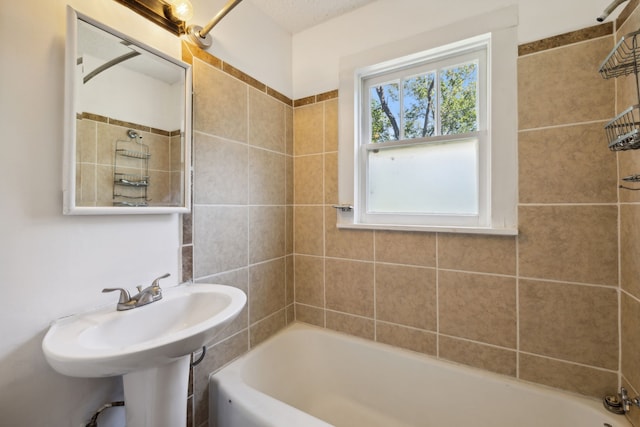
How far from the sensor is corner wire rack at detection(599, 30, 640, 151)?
735 mm

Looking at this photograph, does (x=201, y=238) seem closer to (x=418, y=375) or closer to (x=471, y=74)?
(x=418, y=375)

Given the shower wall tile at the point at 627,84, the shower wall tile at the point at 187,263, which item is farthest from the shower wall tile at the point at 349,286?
the shower wall tile at the point at 627,84

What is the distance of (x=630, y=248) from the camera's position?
0.98m

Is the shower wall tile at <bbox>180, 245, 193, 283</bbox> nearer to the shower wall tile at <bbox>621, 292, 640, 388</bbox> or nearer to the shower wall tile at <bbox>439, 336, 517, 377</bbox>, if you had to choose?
the shower wall tile at <bbox>439, 336, 517, 377</bbox>

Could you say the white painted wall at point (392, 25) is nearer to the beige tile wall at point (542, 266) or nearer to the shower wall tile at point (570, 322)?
the beige tile wall at point (542, 266)

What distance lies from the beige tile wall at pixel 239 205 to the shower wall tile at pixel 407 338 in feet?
2.10

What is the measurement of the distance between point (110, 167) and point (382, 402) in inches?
69.3

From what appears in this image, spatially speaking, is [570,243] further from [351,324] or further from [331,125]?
[331,125]

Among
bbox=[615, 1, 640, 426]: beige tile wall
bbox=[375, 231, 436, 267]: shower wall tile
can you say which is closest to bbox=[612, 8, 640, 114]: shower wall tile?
bbox=[615, 1, 640, 426]: beige tile wall

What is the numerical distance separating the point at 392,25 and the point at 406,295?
154cm

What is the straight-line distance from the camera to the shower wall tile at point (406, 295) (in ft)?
4.70

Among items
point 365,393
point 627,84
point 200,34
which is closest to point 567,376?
point 365,393

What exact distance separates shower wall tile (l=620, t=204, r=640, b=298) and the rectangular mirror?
1724 millimetres

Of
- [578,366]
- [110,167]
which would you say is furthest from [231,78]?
[578,366]
